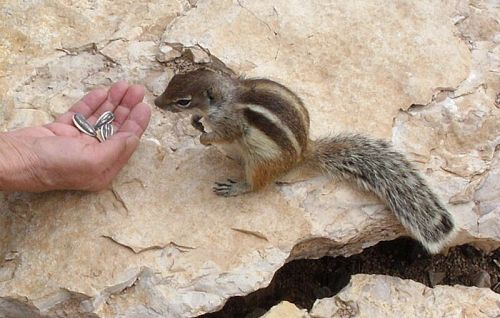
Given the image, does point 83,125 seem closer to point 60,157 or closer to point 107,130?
point 107,130

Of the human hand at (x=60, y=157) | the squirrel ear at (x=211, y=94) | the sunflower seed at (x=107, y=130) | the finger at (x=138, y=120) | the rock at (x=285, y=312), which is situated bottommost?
the rock at (x=285, y=312)

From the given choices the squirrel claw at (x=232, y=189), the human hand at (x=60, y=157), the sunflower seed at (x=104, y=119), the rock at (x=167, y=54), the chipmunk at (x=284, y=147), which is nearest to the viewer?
the human hand at (x=60, y=157)

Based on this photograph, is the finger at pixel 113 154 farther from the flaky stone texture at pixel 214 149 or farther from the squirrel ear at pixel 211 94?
the squirrel ear at pixel 211 94

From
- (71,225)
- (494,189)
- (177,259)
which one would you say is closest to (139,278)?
(177,259)

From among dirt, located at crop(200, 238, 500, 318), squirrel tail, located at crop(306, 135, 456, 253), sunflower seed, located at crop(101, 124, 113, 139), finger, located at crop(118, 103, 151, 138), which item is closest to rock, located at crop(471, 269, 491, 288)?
dirt, located at crop(200, 238, 500, 318)

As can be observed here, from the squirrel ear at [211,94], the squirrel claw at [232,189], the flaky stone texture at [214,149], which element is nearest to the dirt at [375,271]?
the flaky stone texture at [214,149]

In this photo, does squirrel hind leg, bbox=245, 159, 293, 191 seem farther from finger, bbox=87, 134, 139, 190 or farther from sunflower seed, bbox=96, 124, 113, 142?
sunflower seed, bbox=96, 124, 113, 142
